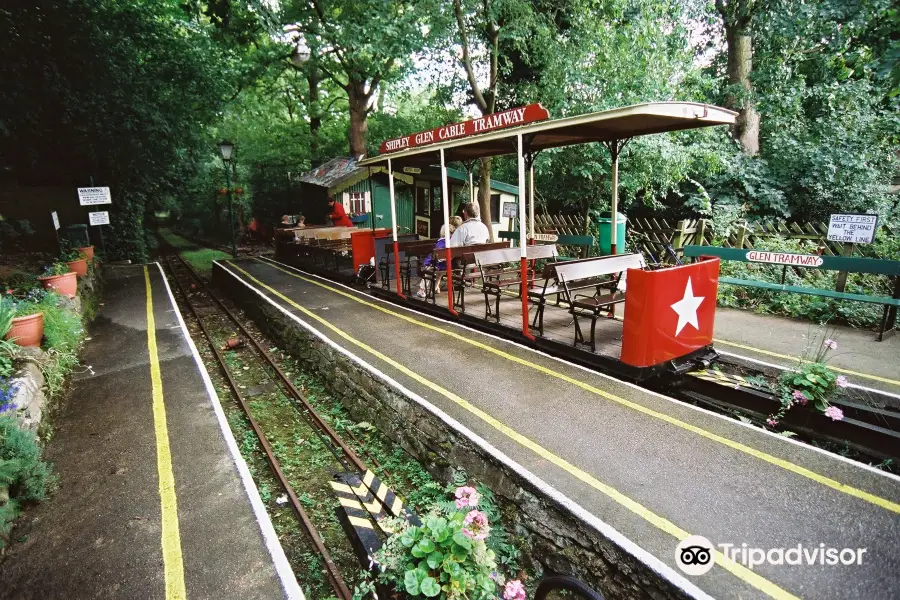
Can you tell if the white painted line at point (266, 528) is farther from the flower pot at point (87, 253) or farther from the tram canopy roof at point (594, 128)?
the flower pot at point (87, 253)

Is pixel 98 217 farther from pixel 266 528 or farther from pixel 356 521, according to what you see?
pixel 356 521

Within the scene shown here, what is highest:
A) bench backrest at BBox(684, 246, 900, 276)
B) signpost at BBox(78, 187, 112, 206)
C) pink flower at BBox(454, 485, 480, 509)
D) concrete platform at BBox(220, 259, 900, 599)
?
signpost at BBox(78, 187, 112, 206)

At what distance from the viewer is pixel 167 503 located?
11.6 feet

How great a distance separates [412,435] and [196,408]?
101 inches

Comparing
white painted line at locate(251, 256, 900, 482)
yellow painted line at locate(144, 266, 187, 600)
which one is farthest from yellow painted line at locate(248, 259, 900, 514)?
yellow painted line at locate(144, 266, 187, 600)

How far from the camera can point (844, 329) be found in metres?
6.57

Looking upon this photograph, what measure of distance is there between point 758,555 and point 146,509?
4.25 m

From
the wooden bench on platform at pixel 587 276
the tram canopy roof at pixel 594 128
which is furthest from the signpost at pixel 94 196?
the wooden bench on platform at pixel 587 276

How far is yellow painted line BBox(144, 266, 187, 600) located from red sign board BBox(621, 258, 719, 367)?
14.0ft

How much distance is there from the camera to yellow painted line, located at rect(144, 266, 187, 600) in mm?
2797

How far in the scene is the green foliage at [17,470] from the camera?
10.9 ft

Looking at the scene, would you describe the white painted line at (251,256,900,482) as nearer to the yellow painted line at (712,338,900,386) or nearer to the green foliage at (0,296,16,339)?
the yellow painted line at (712,338,900,386)

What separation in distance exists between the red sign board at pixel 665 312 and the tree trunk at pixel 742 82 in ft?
33.8

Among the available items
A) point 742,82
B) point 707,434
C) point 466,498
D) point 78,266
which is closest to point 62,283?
point 78,266
